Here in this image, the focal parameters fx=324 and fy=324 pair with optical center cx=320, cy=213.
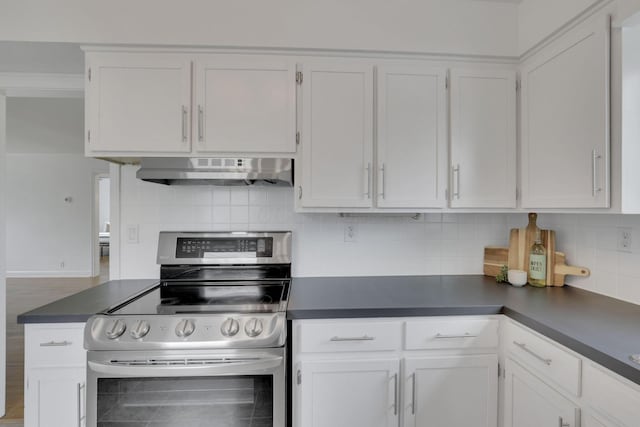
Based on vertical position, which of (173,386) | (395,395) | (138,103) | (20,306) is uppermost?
(138,103)

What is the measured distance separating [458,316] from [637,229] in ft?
2.92

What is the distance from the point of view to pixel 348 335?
1.44 meters

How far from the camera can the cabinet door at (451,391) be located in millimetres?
1457

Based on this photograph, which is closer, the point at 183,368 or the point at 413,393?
the point at 183,368

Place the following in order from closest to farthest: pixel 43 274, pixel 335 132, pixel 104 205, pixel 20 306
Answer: pixel 335 132 → pixel 20 306 → pixel 43 274 → pixel 104 205

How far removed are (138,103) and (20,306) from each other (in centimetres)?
451

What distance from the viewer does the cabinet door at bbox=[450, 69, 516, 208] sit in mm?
1769

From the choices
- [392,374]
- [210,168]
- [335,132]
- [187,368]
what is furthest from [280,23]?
[392,374]

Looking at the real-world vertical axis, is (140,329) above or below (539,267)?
below

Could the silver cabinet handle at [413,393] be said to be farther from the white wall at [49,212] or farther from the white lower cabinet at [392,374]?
the white wall at [49,212]

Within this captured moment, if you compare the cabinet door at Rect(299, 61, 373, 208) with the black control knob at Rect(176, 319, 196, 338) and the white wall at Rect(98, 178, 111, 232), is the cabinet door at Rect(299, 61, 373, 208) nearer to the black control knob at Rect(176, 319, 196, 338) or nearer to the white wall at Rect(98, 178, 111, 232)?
the black control knob at Rect(176, 319, 196, 338)

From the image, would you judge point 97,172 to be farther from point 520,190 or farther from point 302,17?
point 520,190

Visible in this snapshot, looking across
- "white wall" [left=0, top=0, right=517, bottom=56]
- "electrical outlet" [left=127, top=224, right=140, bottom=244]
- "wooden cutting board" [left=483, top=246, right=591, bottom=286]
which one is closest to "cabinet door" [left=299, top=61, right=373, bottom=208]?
"white wall" [left=0, top=0, right=517, bottom=56]

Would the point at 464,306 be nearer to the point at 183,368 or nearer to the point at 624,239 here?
the point at 624,239
